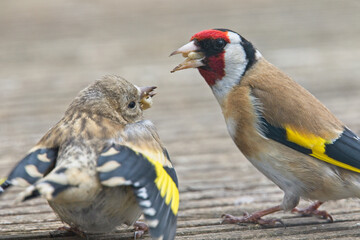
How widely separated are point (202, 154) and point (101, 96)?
1.84 m

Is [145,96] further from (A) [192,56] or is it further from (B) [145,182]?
(B) [145,182]

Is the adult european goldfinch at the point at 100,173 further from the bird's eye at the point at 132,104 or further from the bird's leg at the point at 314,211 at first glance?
the bird's leg at the point at 314,211

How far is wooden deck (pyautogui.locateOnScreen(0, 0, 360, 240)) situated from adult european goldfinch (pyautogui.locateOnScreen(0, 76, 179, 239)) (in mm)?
473

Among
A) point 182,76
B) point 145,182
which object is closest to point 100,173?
point 145,182

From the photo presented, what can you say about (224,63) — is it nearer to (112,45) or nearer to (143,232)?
(143,232)

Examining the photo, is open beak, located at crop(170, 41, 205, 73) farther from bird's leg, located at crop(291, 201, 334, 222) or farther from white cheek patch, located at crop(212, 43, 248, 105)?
bird's leg, located at crop(291, 201, 334, 222)

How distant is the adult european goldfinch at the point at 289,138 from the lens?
3.73 metres

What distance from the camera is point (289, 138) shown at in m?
3.79

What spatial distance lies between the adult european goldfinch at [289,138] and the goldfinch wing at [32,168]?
47.3 inches

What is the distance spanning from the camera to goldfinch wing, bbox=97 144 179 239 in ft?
9.26

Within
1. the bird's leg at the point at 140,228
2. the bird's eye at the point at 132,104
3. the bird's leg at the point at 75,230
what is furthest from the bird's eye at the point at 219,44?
the bird's leg at the point at 75,230

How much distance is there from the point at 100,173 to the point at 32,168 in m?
0.33

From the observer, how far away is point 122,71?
739cm

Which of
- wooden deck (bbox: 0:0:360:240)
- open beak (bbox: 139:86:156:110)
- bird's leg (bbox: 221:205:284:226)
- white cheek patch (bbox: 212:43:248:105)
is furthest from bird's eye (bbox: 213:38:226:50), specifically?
bird's leg (bbox: 221:205:284:226)
